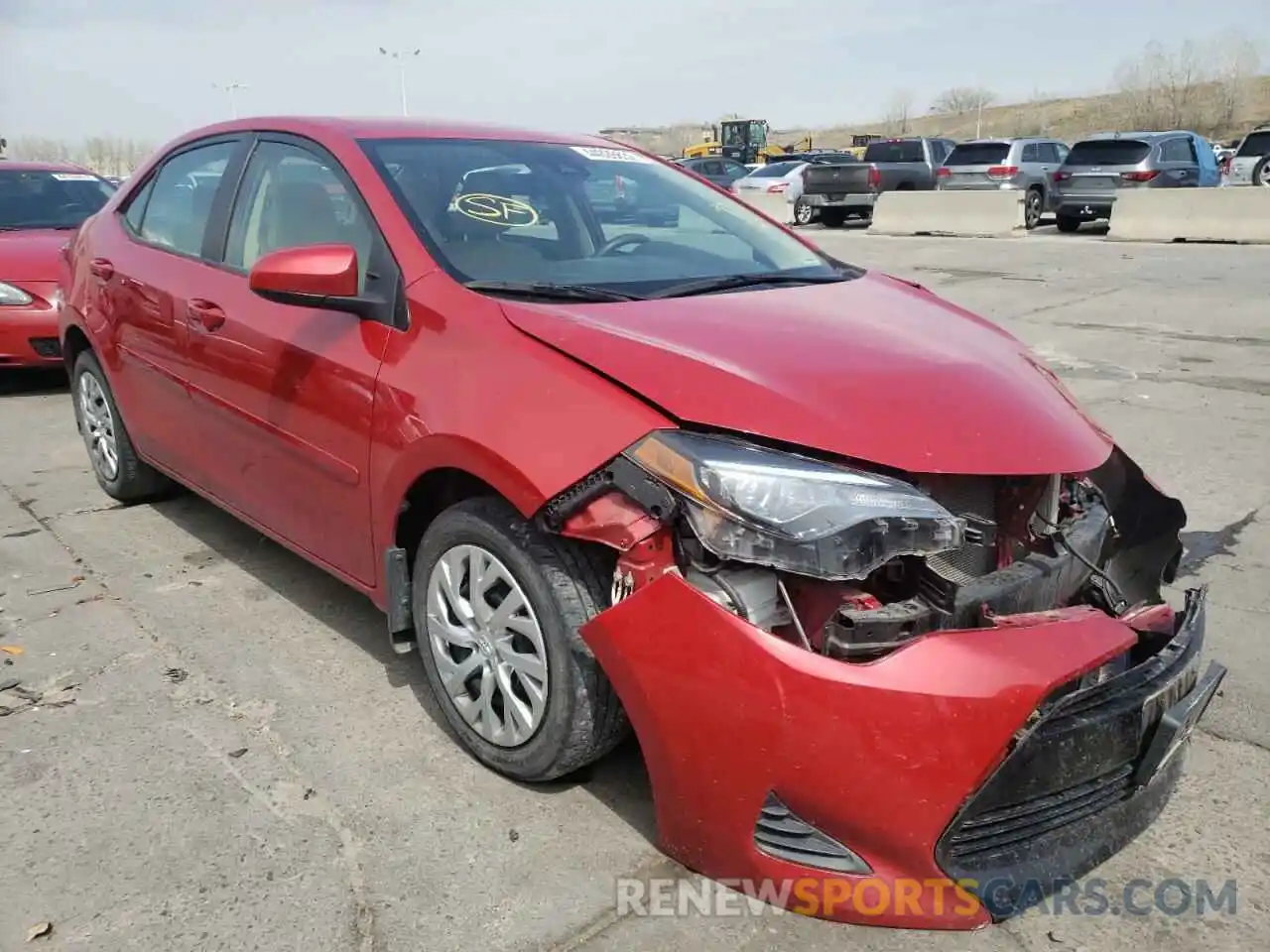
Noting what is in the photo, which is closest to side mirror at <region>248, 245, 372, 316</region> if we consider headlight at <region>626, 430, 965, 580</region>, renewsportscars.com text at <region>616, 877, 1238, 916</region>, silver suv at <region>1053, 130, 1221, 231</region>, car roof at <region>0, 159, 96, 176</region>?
headlight at <region>626, 430, 965, 580</region>

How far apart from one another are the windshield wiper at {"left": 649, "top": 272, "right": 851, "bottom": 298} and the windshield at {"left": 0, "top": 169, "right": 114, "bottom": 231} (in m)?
6.56

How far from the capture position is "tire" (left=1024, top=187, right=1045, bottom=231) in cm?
1972

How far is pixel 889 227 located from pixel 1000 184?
7.00 ft

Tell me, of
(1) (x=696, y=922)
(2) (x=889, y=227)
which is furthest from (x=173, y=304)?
(2) (x=889, y=227)

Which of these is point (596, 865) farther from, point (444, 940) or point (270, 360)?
point (270, 360)

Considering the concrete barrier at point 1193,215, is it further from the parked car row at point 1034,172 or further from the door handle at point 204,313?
the door handle at point 204,313

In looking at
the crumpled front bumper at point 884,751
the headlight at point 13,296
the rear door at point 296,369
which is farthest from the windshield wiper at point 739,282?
the headlight at point 13,296

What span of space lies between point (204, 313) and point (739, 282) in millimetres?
1857

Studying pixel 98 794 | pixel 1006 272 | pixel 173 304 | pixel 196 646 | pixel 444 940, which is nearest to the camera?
pixel 444 940

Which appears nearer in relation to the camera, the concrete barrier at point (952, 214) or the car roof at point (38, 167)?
the car roof at point (38, 167)

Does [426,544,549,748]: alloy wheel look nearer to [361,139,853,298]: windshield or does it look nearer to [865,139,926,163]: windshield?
[361,139,853,298]: windshield

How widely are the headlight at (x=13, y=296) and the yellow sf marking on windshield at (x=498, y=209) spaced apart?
5.24m

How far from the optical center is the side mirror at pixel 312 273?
9.19ft

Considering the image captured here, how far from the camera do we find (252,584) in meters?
3.99
